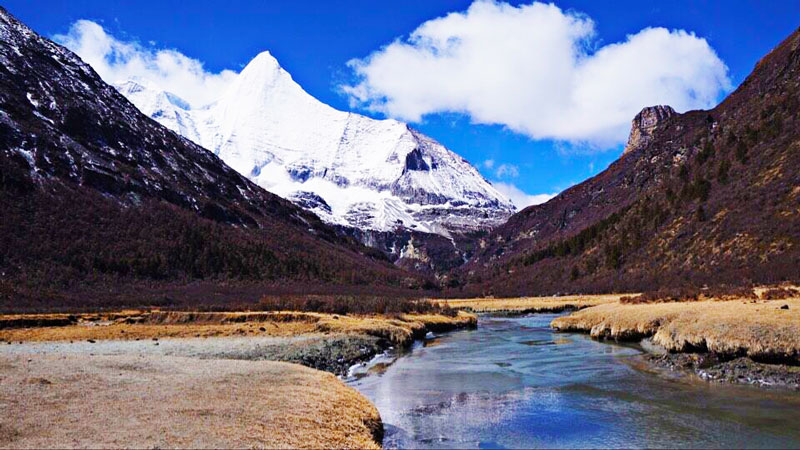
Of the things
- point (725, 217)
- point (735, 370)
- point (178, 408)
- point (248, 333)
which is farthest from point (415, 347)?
point (725, 217)

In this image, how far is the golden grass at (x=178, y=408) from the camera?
56.5 ft

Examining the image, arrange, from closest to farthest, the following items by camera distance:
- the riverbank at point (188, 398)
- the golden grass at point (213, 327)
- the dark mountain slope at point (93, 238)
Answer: the riverbank at point (188, 398) → the golden grass at point (213, 327) → the dark mountain slope at point (93, 238)

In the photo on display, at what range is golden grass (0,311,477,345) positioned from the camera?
209 ft

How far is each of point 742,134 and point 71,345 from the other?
162m

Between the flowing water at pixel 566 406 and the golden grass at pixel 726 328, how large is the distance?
4.02m

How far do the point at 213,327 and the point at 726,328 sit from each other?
5591 centimetres

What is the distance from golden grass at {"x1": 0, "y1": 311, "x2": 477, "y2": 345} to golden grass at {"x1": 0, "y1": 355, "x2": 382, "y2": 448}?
103 ft

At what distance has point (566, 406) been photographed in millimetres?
30391

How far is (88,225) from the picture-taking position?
495 feet

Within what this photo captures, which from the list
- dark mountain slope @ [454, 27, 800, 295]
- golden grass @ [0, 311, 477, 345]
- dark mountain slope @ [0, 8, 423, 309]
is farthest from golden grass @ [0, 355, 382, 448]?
dark mountain slope @ [0, 8, 423, 309]

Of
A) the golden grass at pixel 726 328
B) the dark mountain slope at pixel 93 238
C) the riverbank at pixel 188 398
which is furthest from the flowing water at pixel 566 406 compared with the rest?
the dark mountain slope at pixel 93 238

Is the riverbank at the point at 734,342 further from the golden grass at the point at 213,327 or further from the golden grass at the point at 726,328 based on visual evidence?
the golden grass at the point at 213,327

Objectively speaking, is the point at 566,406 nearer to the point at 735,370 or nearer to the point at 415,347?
the point at 735,370

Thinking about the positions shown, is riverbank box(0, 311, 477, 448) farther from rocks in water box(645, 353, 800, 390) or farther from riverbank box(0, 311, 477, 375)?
rocks in water box(645, 353, 800, 390)
